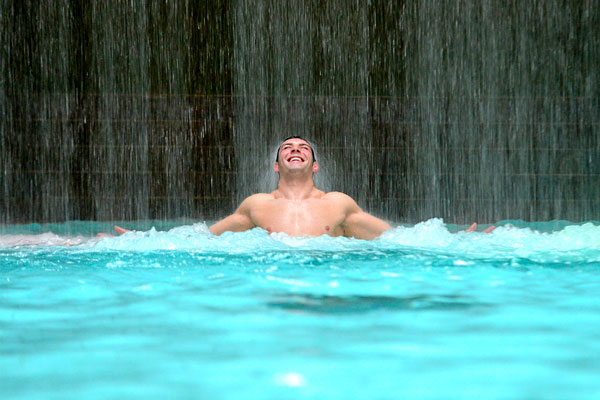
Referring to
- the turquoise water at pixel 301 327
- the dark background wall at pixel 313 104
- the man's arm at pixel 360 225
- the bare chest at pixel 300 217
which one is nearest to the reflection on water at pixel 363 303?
the turquoise water at pixel 301 327

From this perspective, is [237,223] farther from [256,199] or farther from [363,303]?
[363,303]

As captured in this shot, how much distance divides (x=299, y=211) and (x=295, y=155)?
48 centimetres

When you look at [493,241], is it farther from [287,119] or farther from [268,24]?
[268,24]

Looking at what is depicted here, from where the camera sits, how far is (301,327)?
200 cm

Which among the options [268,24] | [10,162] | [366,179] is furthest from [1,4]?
[366,179]

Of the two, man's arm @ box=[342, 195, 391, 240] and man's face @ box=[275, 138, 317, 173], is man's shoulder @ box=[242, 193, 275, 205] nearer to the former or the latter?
man's face @ box=[275, 138, 317, 173]

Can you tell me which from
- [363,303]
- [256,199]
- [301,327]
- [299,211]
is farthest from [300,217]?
[301,327]

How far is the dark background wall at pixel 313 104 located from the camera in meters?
9.17

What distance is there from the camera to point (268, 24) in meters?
9.64

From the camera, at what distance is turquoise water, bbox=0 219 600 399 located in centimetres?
150

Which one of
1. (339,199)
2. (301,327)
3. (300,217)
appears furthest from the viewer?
(339,199)

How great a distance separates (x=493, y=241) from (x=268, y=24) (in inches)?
241

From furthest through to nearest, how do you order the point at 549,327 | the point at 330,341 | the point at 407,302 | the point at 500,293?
1. the point at 500,293
2. the point at 407,302
3. the point at 549,327
4. the point at 330,341

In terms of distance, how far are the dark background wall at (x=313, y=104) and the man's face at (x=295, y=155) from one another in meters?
4.25
